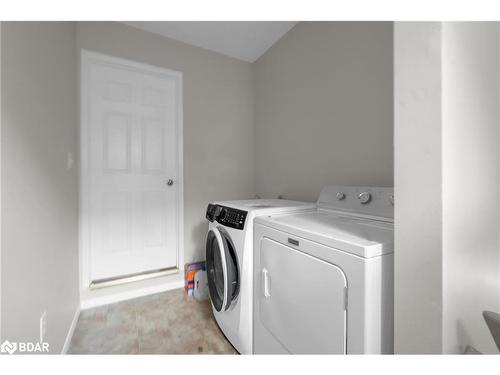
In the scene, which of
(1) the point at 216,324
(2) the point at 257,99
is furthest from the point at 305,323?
(2) the point at 257,99

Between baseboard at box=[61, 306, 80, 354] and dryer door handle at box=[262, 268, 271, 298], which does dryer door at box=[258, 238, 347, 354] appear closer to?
dryer door handle at box=[262, 268, 271, 298]

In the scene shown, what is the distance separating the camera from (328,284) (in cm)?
76

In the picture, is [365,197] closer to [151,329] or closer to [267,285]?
[267,285]

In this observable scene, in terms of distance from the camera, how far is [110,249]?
196 cm

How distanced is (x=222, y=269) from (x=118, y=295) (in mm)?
1268

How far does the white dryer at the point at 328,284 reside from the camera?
678 millimetres

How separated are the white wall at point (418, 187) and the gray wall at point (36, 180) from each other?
126 cm

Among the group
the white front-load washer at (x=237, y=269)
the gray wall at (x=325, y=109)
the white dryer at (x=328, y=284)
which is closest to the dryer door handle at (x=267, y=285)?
the white dryer at (x=328, y=284)

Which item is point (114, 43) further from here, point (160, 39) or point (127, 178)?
point (127, 178)

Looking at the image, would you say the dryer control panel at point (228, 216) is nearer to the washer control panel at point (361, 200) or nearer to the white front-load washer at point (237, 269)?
the white front-load washer at point (237, 269)

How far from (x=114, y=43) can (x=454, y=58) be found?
2413 millimetres

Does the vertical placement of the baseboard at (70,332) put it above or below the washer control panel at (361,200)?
below

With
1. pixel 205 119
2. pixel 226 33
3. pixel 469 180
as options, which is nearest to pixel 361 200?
pixel 469 180
